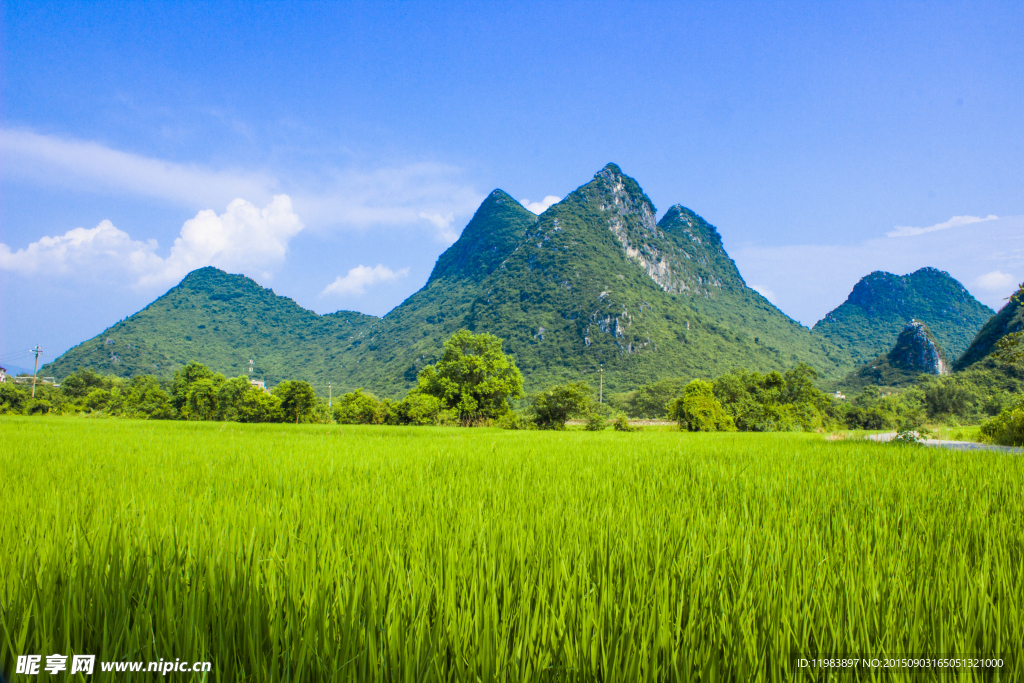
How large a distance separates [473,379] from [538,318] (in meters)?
75.1

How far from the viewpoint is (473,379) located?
107ft

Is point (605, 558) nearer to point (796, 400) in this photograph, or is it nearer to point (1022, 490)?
point (1022, 490)

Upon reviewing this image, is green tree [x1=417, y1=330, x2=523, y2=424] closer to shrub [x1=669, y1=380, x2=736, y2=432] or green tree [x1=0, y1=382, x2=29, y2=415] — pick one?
shrub [x1=669, y1=380, x2=736, y2=432]

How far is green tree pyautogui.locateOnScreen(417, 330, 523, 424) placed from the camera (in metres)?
31.1

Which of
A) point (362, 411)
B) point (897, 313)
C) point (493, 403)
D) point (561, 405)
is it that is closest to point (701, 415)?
point (561, 405)

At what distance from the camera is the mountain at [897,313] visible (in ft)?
394

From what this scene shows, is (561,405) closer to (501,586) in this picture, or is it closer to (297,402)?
(297,402)

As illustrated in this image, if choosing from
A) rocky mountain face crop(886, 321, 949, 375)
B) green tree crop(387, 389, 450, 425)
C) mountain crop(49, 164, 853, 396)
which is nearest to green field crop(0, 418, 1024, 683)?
green tree crop(387, 389, 450, 425)

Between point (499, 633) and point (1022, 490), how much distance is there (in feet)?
15.4

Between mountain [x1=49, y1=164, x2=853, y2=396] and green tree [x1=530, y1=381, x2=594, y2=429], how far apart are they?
57144mm

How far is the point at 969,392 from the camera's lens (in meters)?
40.7

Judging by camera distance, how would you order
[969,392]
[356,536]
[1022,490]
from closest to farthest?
[356,536] < [1022,490] < [969,392]

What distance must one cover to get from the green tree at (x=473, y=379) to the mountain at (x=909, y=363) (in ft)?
268

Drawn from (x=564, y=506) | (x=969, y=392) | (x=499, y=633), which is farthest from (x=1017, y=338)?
(x=969, y=392)
